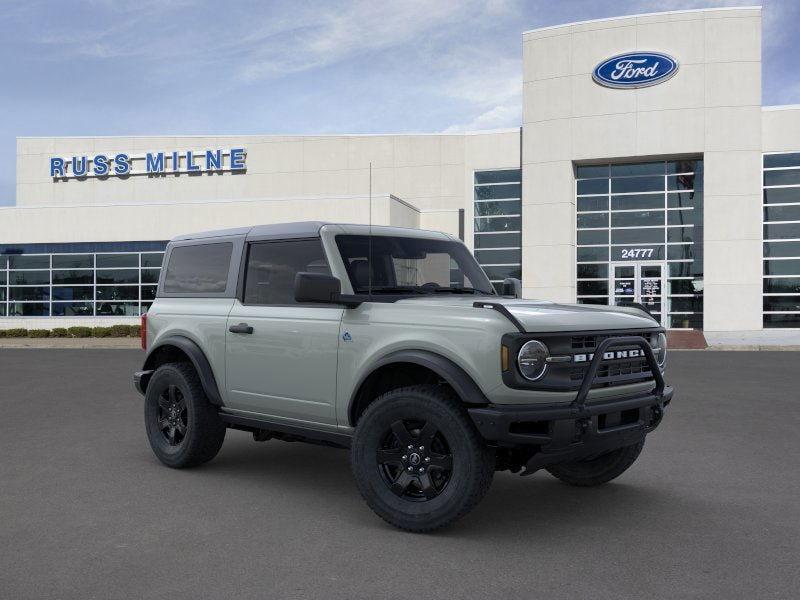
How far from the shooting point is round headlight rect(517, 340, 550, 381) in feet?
15.2

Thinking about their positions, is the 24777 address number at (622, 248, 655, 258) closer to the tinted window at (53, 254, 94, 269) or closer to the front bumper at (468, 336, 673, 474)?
the tinted window at (53, 254, 94, 269)

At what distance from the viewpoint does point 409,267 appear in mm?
6184

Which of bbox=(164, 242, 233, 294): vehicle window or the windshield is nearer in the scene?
the windshield

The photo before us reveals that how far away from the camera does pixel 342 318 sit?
18.1 feet

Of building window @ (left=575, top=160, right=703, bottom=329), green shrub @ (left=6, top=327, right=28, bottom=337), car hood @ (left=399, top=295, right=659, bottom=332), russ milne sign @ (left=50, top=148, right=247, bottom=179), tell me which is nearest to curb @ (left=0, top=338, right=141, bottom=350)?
green shrub @ (left=6, top=327, right=28, bottom=337)

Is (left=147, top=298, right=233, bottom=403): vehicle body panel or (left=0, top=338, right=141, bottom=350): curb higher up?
(left=147, top=298, right=233, bottom=403): vehicle body panel

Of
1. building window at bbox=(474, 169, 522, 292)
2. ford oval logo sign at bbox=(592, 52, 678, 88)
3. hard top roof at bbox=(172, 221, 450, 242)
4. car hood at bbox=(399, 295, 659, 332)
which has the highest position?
ford oval logo sign at bbox=(592, 52, 678, 88)

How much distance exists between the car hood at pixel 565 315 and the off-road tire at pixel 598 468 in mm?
1026

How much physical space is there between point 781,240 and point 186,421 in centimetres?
2878

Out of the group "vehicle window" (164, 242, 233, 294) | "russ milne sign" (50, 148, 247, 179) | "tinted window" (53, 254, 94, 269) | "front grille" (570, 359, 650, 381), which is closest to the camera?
"front grille" (570, 359, 650, 381)

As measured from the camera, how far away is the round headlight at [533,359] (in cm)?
464

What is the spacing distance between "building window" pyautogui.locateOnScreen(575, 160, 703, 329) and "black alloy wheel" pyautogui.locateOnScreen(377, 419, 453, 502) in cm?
2701

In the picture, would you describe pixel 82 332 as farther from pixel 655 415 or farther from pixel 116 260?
pixel 655 415

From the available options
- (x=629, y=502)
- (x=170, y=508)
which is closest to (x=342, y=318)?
(x=170, y=508)
